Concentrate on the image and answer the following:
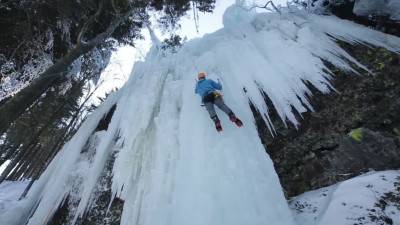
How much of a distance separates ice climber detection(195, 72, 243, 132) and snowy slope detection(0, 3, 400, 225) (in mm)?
167

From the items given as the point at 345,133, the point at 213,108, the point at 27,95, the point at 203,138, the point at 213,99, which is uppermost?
the point at 27,95

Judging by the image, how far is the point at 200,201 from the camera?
11.2 feet

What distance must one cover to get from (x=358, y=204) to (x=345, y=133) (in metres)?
1.34

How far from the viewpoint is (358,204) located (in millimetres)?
3133

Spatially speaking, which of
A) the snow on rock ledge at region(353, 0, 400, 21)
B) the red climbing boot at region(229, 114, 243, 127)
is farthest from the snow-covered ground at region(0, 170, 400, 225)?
the snow on rock ledge at region(353, 0, 400, 21)

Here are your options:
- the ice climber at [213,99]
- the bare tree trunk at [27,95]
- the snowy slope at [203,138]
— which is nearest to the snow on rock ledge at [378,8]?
the snowy slope at [203,138]

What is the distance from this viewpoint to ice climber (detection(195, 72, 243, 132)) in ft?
14.3

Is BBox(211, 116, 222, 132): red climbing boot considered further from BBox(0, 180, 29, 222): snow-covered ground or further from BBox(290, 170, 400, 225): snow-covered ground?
BBox(0, 180, 29, 222): snow-covered ground

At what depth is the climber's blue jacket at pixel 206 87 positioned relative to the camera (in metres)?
4.88

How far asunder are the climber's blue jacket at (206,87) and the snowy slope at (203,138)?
24cm

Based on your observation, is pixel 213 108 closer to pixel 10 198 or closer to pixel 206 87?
pixel 206 87

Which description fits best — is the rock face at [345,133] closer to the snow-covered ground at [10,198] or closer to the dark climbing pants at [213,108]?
the dark climbing pants at [213,108]

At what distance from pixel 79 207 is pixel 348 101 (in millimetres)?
4384

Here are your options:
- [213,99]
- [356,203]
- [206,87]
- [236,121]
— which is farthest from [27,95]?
[356,203]
